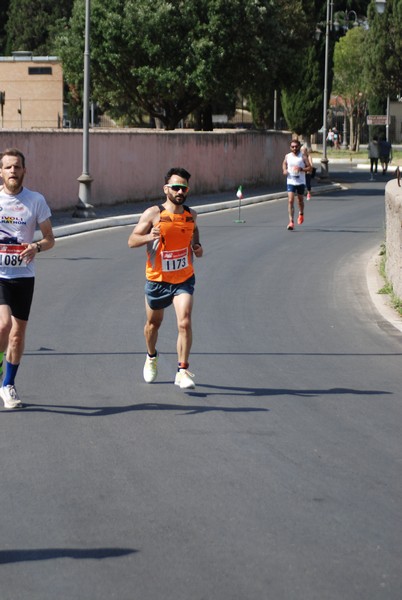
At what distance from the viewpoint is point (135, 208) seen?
3272cm

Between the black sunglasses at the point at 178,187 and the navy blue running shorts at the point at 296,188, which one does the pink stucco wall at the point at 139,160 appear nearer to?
the navy blue running shorts at the point at 296,188

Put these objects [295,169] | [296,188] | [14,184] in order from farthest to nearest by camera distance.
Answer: [296,188] → [295,169] → [14,184]

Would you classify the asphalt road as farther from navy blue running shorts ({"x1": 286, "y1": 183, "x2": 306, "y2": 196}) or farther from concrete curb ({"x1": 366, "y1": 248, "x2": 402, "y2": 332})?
navy blue running shorts ({"x1": 286, "y1": 183, "x2": 306, "y2": 196})

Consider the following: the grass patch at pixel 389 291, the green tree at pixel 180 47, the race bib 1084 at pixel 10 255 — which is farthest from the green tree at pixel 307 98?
the race bib 1084 at pixel 10 255

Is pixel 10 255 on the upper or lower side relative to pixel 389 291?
upper

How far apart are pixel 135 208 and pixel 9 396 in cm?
2386

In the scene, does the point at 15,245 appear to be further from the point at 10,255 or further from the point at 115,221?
the point at 115,221

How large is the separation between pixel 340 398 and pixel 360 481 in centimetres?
267

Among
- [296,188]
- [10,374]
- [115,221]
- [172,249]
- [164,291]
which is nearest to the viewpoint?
[10,374]

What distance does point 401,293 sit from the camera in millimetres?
15359

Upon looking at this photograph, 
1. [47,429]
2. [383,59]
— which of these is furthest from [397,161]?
[47,429]

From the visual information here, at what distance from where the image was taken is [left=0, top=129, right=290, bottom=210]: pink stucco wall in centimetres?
2988

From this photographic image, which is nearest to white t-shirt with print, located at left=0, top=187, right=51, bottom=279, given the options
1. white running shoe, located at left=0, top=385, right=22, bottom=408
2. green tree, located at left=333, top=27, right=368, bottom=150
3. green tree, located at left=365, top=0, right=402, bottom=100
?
white running shoe, located at left=0, top=385, right=22, bottom=408

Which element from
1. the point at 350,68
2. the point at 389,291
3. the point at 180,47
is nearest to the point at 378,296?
the point at 389,291
